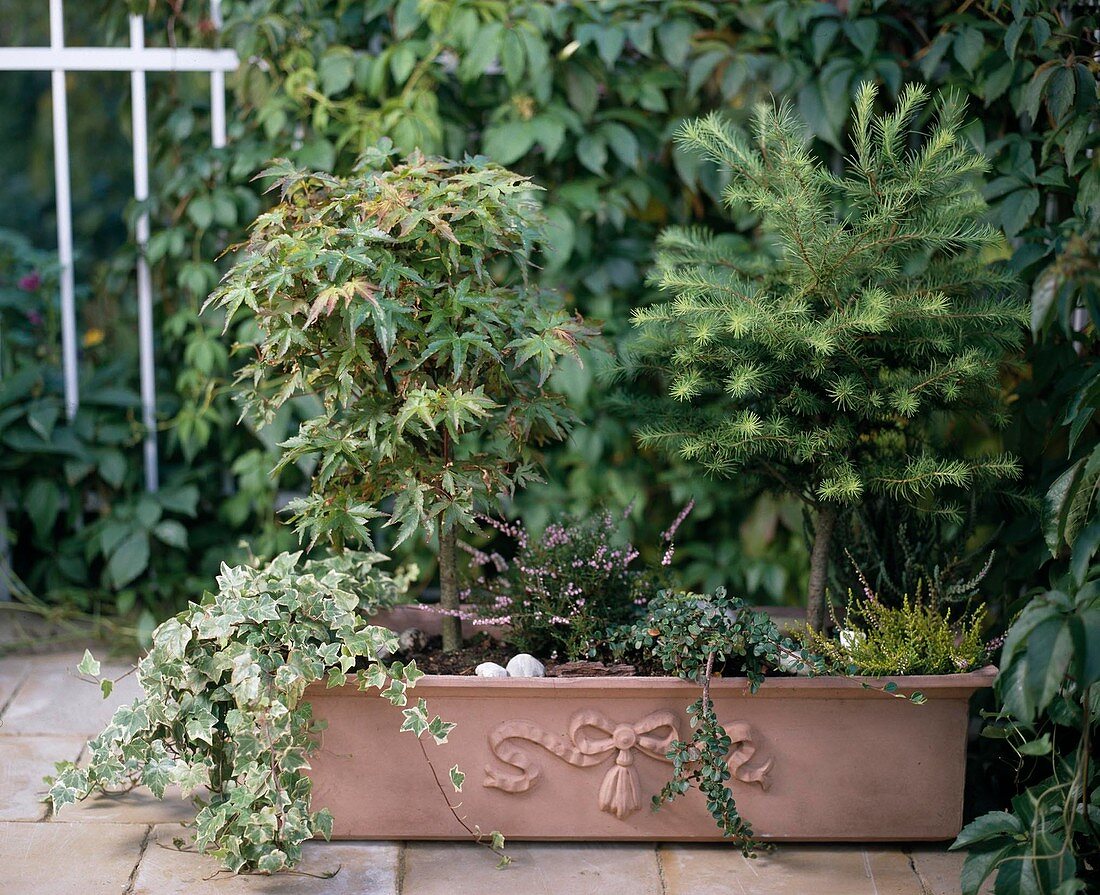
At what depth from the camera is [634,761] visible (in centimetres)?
242

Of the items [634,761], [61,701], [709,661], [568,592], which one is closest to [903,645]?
[709,661]

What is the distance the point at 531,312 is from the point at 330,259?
456mm

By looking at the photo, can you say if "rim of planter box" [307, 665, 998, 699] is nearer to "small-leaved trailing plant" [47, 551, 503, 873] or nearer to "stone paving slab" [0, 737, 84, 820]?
"small-leaved trailing plant" [47, 551, 503, 873]

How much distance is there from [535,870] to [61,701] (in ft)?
4.97

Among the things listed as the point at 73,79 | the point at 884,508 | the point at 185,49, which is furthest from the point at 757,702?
the point at 73,79

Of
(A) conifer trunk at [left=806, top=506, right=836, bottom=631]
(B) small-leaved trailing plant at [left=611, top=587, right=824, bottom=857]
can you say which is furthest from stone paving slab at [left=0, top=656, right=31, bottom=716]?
(A) conifer trunk at [left=806, top=506, right=836, bottom=631]

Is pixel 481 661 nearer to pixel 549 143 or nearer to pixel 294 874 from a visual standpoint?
pixel 294 874

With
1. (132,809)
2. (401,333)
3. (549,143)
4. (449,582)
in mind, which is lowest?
(132,809)

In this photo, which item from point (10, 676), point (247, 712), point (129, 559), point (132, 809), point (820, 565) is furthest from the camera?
point (129, 559)

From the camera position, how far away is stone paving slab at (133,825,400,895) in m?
2.29

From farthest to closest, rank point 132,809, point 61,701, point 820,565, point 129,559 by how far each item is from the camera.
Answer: point 129,559 < point 61,701 < point 820,565 < point 132,809

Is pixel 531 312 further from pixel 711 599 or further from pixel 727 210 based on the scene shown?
pixel 727 210

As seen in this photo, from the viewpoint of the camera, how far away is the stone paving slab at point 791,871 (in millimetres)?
2318

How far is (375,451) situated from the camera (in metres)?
2.45
